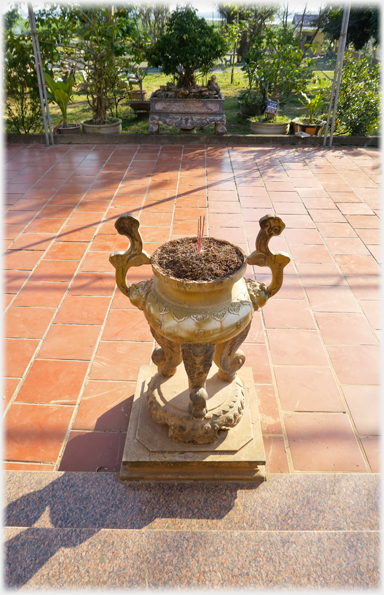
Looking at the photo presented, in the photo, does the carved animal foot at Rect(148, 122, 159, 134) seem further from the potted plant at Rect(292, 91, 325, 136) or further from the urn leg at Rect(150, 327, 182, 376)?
the urn leg at Rect(150, 327, 182, 376)

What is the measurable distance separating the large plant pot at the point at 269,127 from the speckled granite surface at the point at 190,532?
7144mm

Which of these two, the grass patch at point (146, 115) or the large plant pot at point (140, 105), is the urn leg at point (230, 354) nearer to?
the grass patch at point (146, 115)

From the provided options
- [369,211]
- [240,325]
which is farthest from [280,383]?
[369,211]

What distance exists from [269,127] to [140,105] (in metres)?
3.08

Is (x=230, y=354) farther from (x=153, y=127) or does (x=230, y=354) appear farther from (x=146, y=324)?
(x=153, y=127)

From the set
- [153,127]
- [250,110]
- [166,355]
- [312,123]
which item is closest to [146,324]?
[166,355]

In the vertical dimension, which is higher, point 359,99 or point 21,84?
point 21,84

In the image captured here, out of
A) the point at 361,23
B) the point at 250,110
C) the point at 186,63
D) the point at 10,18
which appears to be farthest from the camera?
the point at 10,18

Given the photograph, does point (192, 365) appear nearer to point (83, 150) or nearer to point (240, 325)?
point (240, 325)

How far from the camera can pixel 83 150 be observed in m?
7.40

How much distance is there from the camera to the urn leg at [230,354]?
2.13 m

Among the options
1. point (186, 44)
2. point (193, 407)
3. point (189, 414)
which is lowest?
point (189, 414)

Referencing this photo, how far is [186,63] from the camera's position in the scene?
7828 millimetres

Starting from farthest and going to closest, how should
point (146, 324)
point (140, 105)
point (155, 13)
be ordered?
point (155, 13), point (140, 105), point (146, 324)
